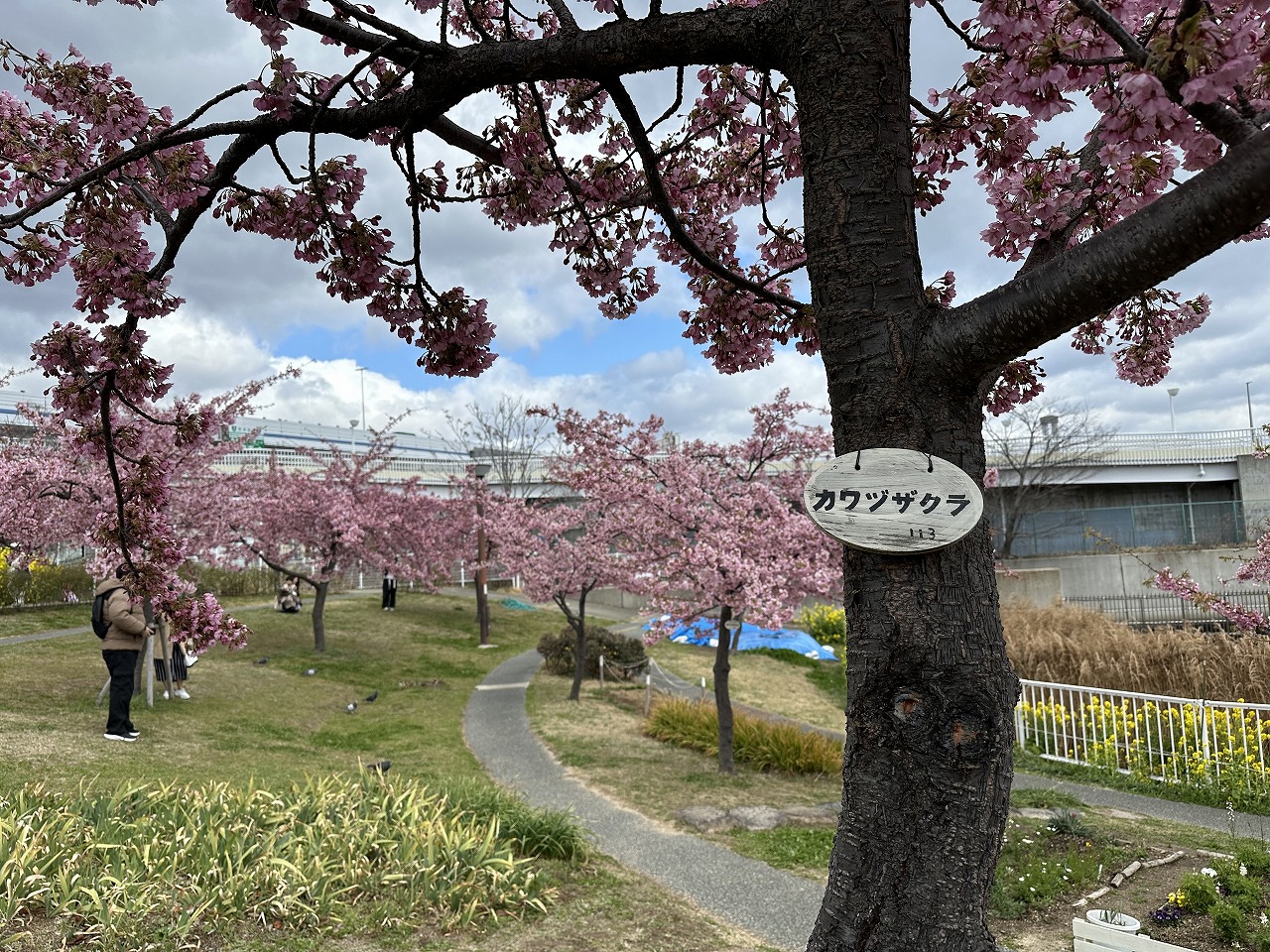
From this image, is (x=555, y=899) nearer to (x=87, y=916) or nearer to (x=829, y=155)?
(x=87, y=916)

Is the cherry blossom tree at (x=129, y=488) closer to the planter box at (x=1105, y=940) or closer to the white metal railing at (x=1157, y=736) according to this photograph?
the planter box at (x=1105, y=940)

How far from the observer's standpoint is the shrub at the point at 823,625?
24.4 meters

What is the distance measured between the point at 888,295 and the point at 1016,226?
884 millimetres

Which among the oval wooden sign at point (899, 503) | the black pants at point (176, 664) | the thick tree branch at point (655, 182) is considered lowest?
the black pants at point (176, 664)

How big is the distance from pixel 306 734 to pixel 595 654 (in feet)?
23.4

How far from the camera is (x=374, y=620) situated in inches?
948

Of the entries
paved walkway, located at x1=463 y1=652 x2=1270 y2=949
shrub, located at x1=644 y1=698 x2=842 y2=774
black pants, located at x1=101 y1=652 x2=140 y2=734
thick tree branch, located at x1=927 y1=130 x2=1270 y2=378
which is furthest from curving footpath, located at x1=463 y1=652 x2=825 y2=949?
thick tree branch, located at x1=927 y1=130 x2=1270 y2=378

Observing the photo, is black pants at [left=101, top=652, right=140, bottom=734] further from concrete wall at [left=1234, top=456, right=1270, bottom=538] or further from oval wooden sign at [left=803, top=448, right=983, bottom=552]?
concrete wall at [left=1234, top=456, right=1270, bottom=538]

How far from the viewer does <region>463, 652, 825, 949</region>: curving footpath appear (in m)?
5.57

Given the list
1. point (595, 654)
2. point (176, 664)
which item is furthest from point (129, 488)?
point (595, 654)

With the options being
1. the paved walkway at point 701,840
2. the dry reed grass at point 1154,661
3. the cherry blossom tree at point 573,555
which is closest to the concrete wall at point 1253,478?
the dry reed grass at point 1154,661

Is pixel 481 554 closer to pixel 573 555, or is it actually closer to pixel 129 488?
pixel 573 555

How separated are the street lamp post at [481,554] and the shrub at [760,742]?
11.6 m

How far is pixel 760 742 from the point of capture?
10.6 meters
